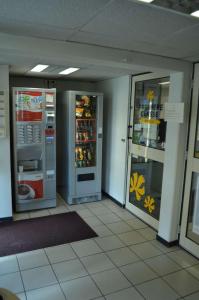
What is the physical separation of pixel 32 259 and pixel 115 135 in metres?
2.44

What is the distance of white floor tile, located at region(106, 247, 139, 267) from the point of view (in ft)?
9.16

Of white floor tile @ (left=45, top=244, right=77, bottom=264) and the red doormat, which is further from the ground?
the red doormat

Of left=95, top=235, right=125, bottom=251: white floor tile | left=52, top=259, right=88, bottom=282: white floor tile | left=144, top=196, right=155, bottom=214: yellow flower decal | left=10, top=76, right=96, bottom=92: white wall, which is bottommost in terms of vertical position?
left=52, top=259, right=88, bottom=282: white floor tile

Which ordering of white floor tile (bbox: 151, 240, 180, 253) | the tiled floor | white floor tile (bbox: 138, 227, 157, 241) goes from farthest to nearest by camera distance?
white floor tile (bbox: 138, 227, 157, 241) < white floor tile (bbox: 151, 240, 180, 253) < the tiled floor

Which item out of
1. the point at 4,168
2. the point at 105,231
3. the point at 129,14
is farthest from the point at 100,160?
the point at 129,14

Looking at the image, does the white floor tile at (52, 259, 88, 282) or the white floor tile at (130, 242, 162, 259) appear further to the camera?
the white floor tile at (130, 242, 162, 259)

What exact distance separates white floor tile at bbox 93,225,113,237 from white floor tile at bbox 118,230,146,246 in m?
0.18

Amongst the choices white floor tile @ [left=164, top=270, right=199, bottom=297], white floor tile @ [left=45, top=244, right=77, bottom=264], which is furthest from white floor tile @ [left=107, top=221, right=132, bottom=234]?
white floor tile @ [left=164, top=270, right=199, bottom=297]

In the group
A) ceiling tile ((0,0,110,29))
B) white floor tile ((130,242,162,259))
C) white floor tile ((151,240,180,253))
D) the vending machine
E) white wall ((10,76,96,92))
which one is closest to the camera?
ceiling tile ((0,0,110,29))

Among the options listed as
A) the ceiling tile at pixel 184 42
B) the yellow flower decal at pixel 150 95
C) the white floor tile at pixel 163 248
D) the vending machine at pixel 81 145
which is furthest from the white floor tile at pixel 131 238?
the ceiling tile at pixel 184 42

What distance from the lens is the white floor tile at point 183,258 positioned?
9.22ft

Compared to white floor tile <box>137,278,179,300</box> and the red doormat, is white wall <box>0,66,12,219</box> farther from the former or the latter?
white floor tile <box>137,278,179,300</box>

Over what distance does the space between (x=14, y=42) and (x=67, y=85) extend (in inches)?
121

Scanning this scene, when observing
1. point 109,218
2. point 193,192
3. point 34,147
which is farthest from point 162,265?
point 34,147
